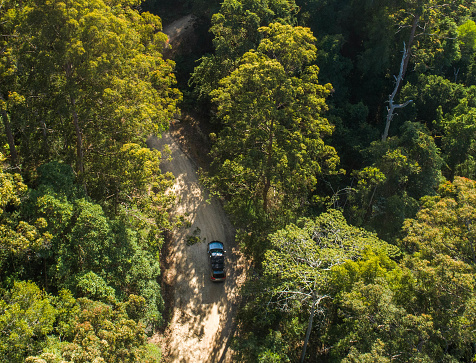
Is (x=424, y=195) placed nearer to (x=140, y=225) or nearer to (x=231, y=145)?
(x=231, y=145)

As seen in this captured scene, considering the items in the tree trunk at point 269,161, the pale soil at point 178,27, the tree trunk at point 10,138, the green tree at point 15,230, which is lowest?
the tree trunk at point 269,161

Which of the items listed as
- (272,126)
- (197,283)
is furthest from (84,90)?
(197,283)

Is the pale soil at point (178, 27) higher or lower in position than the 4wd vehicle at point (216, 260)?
higher

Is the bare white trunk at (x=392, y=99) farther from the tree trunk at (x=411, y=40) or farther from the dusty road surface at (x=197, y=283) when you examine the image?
the dusty road surface at (x=197, y=283)

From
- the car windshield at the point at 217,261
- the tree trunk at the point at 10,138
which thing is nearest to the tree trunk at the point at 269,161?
the car windshield at the point at 217,261

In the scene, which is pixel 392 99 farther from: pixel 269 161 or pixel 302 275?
pixel 302 275
